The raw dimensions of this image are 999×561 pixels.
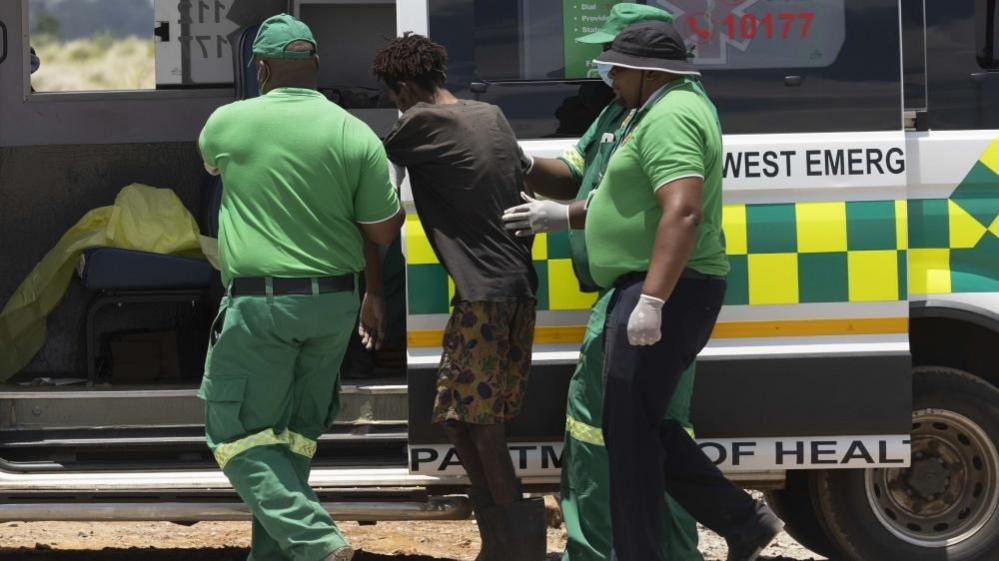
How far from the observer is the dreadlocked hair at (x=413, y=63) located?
14.5 feet

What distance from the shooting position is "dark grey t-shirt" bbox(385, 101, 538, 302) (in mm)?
4465

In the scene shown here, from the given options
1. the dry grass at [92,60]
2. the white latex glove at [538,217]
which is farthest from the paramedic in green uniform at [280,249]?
the dry grass at [92,60]

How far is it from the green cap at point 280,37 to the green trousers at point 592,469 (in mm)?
1149

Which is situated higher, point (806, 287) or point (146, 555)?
point (806, 287)

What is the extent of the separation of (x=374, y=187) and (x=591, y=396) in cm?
86

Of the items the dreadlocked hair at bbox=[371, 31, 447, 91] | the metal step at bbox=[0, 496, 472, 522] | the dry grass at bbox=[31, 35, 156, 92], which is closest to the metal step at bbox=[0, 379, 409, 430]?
the metal step at bbox=[0, 496, 472, 522]

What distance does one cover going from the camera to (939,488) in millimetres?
4922

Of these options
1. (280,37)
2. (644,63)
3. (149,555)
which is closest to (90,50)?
(149,555)

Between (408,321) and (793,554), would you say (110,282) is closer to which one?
(408,321)

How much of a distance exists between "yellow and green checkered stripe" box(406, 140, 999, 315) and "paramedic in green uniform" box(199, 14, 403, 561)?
25cm

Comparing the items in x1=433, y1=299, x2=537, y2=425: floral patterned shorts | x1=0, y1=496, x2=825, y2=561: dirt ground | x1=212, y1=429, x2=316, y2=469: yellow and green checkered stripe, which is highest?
x1=433, y1=299, x2=537, y2=425: floral patterned shorts

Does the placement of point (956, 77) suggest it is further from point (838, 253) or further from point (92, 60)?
point (92, 60)

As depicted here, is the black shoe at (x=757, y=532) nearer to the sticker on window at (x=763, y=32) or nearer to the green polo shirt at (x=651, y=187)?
the green polo shirt at (x=651, y=187)

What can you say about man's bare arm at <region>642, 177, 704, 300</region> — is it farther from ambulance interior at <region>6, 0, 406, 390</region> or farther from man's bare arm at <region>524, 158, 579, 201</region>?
ambulance interior at <region>6, 0, 406, 390</region>
